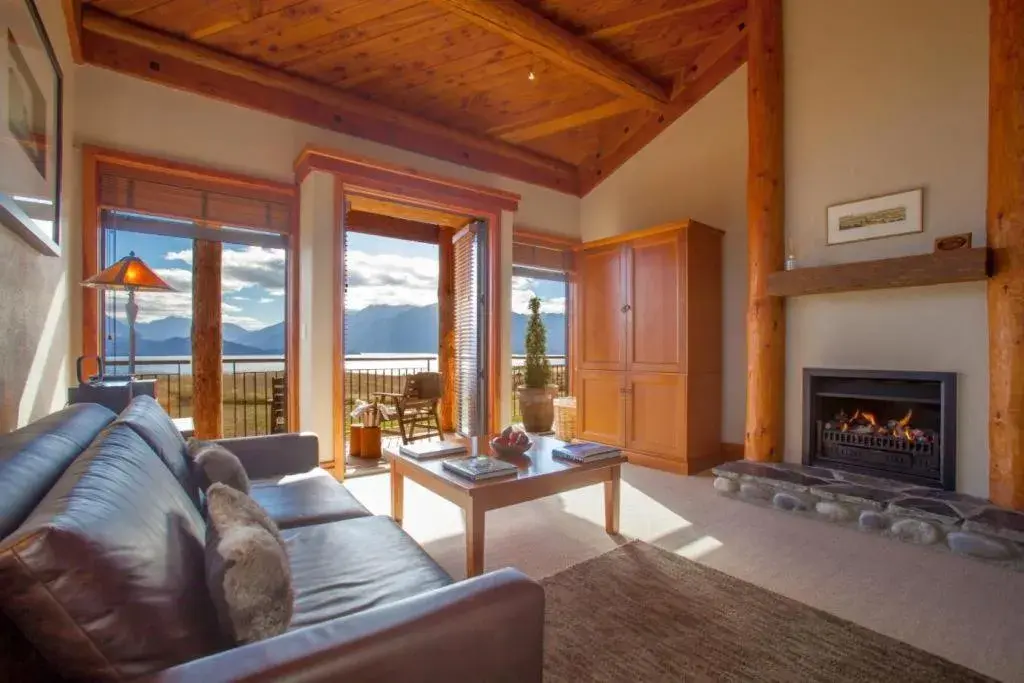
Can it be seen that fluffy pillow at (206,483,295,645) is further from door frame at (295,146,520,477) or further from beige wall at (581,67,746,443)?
beige wall at (581,67,746,443)

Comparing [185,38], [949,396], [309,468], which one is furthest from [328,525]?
[185,38]

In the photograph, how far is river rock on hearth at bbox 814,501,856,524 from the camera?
2.99 meters

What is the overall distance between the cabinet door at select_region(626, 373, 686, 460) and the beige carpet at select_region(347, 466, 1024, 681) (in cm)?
59

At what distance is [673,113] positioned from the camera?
4906mm

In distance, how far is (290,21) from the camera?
139 inches

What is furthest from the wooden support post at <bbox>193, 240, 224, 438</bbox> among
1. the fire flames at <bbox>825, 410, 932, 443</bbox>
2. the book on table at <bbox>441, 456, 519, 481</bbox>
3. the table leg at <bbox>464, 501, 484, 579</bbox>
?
the fire flames at <bbox>825, 410, 932, 443</bbox>

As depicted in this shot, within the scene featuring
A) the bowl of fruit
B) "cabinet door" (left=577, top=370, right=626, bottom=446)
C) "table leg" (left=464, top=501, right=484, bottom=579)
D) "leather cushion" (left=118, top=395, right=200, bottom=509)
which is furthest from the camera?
"cabinet door" (left=577, top=370, right=626, bottom=446)

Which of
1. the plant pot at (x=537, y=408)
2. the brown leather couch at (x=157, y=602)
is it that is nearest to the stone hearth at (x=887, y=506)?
the plant pot at (x=537, y=408)

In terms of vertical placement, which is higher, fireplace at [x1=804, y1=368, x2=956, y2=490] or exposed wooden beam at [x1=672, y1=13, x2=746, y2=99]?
exposed wooden beam at [x1=672, y1=13, x2=746, y2=99]

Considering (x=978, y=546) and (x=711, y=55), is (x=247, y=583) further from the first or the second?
(x=711, y=55)

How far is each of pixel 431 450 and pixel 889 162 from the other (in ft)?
11.2

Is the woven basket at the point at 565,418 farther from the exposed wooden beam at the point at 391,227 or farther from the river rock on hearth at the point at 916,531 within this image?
the river rock on hearth at the point at 916,531

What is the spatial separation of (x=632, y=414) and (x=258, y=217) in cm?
353

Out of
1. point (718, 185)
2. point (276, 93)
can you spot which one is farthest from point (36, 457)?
point (718, 185)
